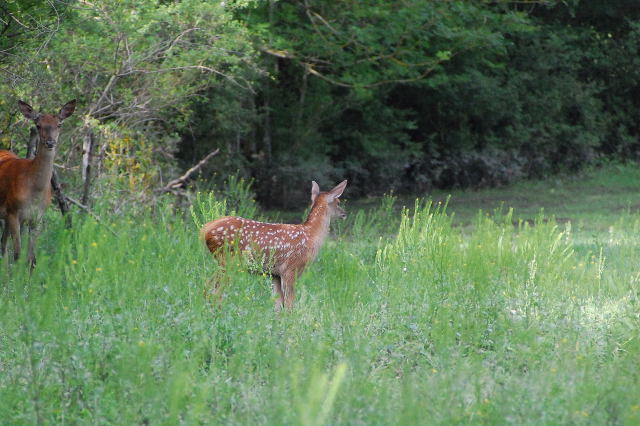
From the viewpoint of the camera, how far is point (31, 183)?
10.2 m

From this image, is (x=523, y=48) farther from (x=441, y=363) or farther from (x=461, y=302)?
(x=441, y=363)

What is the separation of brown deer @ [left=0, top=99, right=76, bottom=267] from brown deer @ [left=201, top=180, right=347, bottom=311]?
247 cm

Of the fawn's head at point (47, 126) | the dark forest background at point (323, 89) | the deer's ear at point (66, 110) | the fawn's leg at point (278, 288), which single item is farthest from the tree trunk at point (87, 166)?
the fawn's leg at point (278, 288)

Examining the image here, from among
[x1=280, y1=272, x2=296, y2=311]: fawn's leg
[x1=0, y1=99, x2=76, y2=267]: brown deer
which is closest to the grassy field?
[x1=280, y1=272, x2=296, y2=311]: fawn's leg

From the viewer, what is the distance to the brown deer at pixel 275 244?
8.12m

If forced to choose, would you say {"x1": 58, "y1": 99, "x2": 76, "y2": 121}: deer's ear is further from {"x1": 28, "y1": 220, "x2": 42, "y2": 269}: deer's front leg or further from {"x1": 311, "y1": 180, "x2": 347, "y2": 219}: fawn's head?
{"x1": 311, "y1": 180, "x2": 347, "y2": 219}: fawn's head

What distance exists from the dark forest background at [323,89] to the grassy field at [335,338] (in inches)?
106

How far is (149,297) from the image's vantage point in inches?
295

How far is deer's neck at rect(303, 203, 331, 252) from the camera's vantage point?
8.51 meters

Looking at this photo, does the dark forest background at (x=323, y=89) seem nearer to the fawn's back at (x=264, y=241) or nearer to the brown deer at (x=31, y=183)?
the brown deer at (x=31, y=183)

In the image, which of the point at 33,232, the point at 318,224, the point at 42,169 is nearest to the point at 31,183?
the point at 42,169

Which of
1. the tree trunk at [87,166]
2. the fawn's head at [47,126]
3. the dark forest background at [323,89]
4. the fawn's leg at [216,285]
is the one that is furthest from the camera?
the dark forest background at [323,89]

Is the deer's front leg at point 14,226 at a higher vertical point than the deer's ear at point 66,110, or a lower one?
lower

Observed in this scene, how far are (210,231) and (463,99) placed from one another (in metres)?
17.5
